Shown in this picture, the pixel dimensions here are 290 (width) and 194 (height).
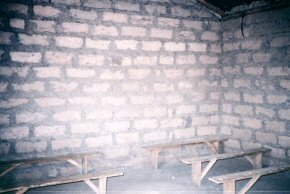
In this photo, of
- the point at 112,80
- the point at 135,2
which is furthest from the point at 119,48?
the point at 135,2

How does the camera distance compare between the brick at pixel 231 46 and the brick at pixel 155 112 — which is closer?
the brick at pixel 155 112

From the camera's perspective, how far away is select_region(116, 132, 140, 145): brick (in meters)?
4.49

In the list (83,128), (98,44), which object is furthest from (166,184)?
(98,44)

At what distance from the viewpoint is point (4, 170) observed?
366 cm

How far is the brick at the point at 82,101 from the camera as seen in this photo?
418cm

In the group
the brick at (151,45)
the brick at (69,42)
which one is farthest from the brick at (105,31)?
the brick at (151,45)

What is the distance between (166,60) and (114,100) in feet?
3.62

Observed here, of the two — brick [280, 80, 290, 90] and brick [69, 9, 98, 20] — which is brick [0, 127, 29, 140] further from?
brick [280, 80, 290, 90]

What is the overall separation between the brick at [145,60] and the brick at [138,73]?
112 mm

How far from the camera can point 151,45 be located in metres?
4.61

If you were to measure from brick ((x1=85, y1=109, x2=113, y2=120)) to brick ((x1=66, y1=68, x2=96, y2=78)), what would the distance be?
54 centimetres

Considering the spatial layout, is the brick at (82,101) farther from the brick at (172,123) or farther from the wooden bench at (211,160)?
the wooden bench at (211,160)

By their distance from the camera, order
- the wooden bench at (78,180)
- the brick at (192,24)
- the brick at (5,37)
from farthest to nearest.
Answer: the brick at (192,24) → the brick at (5,37) → the wooden bench at (78,180)

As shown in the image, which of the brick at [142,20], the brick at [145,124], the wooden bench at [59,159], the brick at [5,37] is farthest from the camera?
the brick at [145,124]
